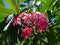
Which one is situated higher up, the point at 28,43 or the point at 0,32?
the point at 0,32

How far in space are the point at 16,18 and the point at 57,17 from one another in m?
0.55

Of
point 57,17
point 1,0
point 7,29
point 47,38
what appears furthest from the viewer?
point 57,17

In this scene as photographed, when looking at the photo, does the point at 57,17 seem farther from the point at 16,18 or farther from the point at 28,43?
the point at 16,18

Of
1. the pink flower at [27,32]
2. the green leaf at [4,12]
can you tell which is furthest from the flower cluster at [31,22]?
the green leaf at [4,12]

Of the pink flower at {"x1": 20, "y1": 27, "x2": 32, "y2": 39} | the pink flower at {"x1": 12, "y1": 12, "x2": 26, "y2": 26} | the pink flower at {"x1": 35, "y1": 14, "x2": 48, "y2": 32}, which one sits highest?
the pink flower at {"x1": 12, "y1": 12, "x2": 26, "y2": 26}

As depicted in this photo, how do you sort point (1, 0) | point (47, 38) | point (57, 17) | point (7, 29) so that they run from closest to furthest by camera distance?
point (7, 29), point (1, 0), point (47, 38), point (57, 17)

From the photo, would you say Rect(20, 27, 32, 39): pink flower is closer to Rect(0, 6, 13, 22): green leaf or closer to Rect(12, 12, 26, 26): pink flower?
Rect(12, 12, 26, 26): pink flower

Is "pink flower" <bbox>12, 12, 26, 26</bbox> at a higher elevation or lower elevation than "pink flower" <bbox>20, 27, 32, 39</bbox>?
higher

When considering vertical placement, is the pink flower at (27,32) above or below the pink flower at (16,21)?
below

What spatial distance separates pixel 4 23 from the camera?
1171mm

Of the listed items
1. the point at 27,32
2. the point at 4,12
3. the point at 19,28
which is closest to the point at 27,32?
the point at 27,32

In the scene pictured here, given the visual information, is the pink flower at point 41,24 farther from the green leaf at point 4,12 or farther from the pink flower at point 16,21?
the green leaf at point 4,12

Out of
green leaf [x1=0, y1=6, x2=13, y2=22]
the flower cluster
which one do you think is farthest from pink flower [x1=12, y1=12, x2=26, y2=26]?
green leaf [x1=0, y1=6, x2=13, y2=22]

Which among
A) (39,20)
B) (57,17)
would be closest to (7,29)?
(39,20)
